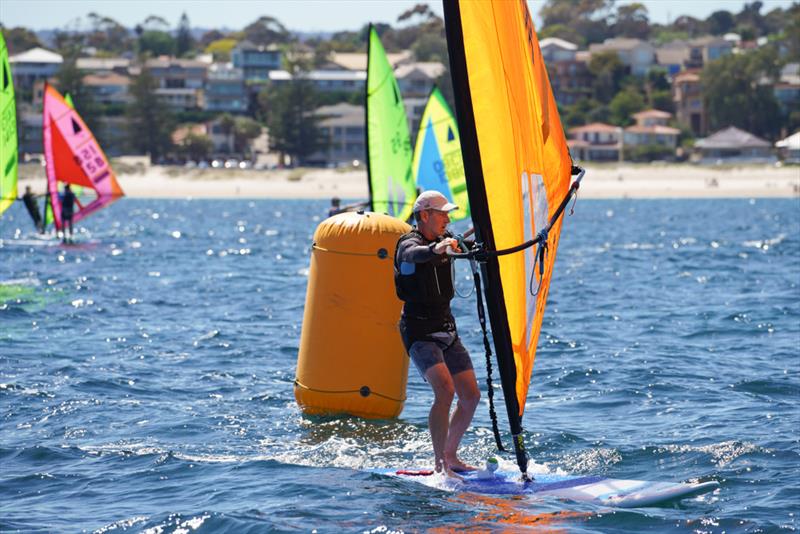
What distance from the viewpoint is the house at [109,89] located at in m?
122

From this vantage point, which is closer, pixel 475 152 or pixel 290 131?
pixel 475 152

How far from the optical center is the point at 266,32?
18625cm

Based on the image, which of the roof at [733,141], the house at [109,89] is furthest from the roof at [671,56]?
the house at [109,89]

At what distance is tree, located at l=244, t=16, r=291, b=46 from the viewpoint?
184 m

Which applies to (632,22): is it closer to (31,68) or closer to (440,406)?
(31,68)

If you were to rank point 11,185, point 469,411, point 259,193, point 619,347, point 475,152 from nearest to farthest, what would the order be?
point 475,152 → point 469,411 → point 619,347 → point 11,185 → point 259,193

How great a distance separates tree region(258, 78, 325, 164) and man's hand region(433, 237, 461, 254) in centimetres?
9231

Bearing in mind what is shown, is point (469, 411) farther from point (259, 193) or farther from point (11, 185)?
point (259, 193)

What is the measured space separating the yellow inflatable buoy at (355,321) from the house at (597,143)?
8992cm

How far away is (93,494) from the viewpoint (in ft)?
27.3

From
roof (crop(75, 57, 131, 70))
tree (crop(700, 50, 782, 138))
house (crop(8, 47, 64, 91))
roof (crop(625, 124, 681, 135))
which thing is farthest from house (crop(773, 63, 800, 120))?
roof (crop(75, 57, 131, 70))

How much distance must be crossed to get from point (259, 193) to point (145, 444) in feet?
256

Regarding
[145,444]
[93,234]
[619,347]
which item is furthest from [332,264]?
[93,234]

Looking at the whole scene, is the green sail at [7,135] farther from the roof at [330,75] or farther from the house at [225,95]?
the roof at [330,75]
